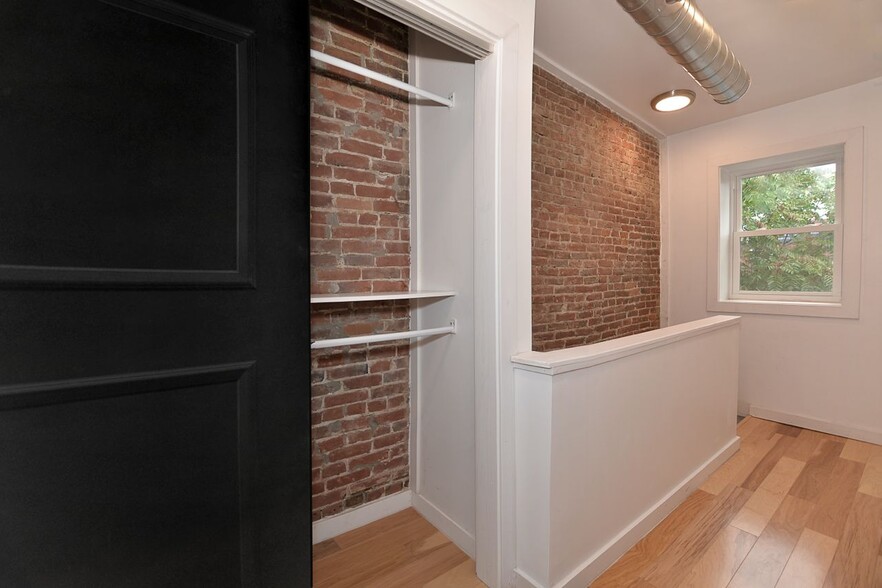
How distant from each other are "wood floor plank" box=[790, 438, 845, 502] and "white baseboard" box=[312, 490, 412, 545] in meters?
2.38

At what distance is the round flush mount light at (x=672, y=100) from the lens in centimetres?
300

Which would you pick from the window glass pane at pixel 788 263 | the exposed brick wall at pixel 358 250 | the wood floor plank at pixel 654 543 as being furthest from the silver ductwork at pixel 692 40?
the wood floor plank at pixel 654 543

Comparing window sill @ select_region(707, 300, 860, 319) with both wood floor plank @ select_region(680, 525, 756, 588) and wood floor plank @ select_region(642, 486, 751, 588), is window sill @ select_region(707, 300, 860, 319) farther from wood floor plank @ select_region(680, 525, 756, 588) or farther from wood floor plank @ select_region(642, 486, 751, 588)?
wood floor plank @ select_region(680, 525, 756, 588)

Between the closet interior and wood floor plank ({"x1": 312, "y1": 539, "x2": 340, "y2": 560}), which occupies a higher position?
the closet interior

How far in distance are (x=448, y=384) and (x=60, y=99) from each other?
1699 mm

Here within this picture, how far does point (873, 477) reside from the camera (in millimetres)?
2502

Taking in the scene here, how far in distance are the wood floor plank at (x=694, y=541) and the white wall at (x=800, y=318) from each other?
1.64 m

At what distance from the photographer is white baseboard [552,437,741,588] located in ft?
5.37

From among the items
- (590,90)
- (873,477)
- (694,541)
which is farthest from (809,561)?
(590,90)

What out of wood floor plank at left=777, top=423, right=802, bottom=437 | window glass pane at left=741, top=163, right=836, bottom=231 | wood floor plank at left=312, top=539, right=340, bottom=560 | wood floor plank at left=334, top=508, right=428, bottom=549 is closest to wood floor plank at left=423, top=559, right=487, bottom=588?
wood floor plank at left=334, top=508, right=428, bottom=549

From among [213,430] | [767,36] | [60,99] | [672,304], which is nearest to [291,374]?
[213,430]

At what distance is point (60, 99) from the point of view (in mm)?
871

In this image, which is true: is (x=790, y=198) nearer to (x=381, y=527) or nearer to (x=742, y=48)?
(x=742, y=48)

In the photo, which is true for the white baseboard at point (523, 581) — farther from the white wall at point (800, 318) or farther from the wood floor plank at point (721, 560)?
the white wall at point (800, 318)
